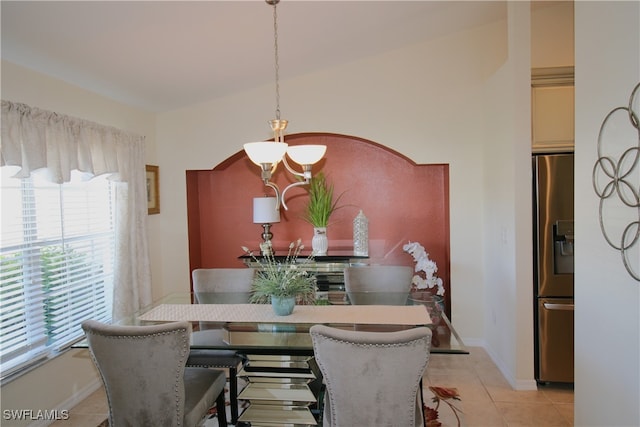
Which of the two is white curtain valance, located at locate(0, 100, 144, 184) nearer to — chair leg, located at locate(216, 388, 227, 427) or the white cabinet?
chair leg, located at locate(216, 388, 227, 427)

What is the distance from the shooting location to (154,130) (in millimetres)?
4129

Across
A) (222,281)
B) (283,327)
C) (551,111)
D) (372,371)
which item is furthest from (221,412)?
(551,111)

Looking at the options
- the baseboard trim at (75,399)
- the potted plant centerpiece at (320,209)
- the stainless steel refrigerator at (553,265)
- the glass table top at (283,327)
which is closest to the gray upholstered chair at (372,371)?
the glass table top at (283,327)

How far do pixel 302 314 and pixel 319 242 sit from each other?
152cm

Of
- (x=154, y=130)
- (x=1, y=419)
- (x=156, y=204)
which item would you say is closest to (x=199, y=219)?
(x=156, y=204)

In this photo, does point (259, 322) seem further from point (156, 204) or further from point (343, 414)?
point (156, 204)

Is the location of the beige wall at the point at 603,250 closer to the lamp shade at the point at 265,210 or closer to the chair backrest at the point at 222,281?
the chair backrest at the point at 222,281

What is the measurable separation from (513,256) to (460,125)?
135 cm

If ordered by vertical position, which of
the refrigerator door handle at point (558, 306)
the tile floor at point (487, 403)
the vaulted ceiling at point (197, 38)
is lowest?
the tile floor at point (487, 403)

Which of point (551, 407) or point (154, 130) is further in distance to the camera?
point (154, 130)

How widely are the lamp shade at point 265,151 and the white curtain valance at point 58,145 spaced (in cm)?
129

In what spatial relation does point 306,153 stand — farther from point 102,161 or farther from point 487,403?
point 487,403

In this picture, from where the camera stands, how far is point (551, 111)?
314 centimetres

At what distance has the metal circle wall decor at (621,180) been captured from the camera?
164 centimetres
